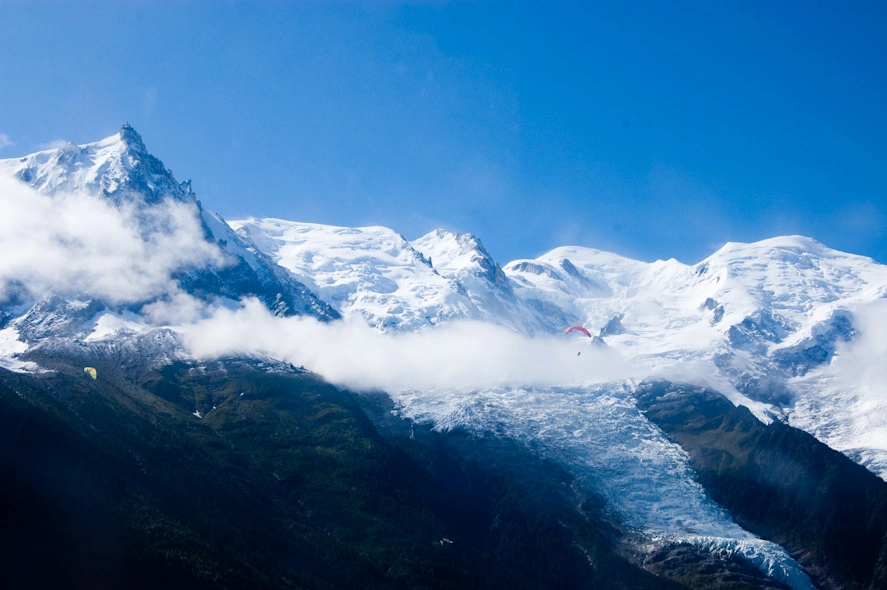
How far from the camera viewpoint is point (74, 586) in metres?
196

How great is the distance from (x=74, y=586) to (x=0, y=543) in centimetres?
2160

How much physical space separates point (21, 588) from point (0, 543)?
14863mm

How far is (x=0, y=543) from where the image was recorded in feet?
648

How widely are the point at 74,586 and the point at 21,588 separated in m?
11.8

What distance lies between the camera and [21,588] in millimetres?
189375
